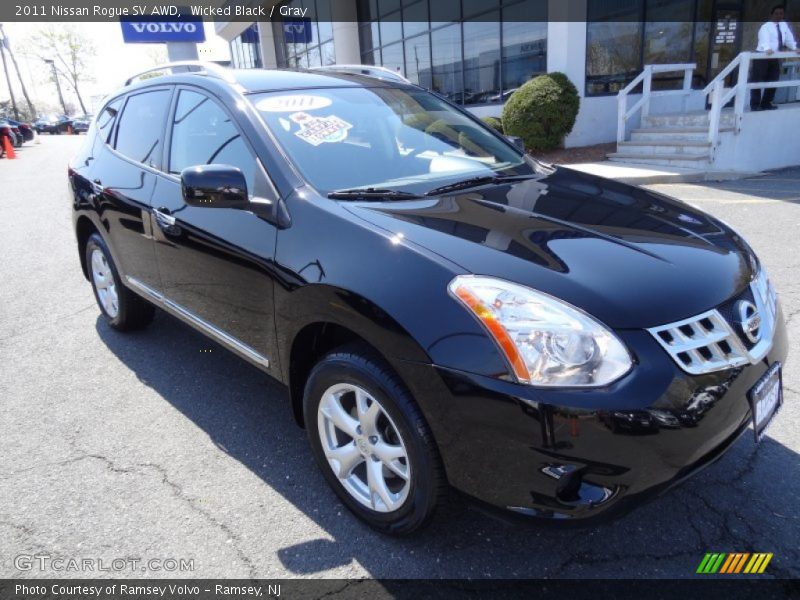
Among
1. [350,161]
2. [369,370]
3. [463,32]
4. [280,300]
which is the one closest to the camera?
[369,370]

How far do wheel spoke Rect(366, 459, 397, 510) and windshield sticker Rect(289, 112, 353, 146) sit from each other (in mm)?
1489

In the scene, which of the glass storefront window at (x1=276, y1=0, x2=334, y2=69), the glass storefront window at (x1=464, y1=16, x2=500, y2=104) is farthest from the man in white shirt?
the glass storefront window at (x1=276, y1=0, x2=334, y2=69)

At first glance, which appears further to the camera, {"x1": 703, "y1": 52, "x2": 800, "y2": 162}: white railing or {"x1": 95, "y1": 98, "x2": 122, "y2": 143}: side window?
{"x1": 703, "y1": 52, "x2": 800, "y2": 162}: white railing

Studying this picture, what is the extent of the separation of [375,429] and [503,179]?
1.47 metres

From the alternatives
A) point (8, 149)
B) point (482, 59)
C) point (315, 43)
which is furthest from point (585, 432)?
point (8, 149)

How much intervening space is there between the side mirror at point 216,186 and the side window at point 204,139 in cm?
14

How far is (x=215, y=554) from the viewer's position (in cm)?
225

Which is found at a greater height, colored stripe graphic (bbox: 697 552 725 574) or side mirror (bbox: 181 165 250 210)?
side mirror (bbox: 181 165 250 210)

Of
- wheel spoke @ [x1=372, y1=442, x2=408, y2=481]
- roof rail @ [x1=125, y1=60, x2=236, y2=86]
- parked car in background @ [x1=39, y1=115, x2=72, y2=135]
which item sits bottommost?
wheel spoke @ [x1=372, y1=442, x2=408, y2=481]

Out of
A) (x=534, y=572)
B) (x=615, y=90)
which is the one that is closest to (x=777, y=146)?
(x=615, y=90)

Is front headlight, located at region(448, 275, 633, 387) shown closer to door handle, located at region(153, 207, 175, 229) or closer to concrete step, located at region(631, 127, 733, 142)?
door handle, located at region(153, 207, 175, 229)

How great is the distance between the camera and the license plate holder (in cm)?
195

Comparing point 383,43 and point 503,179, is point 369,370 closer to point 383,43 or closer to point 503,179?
point 503,179

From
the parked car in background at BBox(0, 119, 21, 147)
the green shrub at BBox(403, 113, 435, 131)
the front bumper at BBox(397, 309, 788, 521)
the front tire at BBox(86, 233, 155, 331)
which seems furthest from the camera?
the parked car in background at BBox(0, 119, 21, 147)
